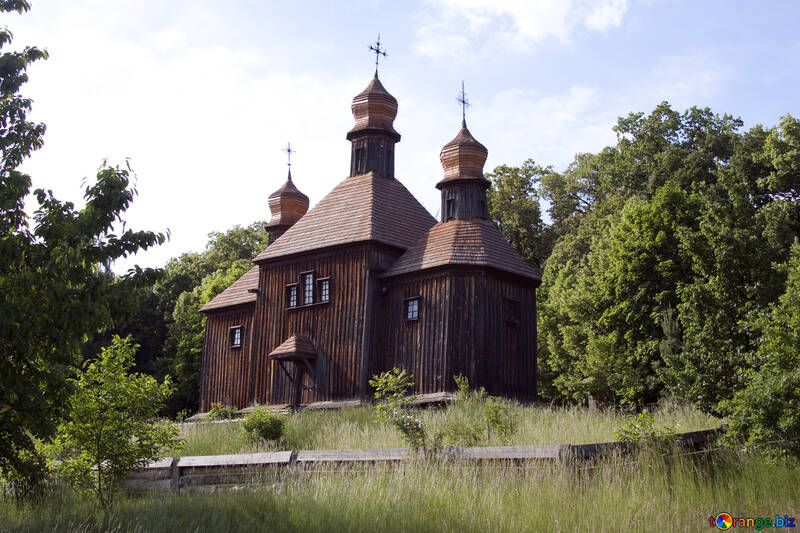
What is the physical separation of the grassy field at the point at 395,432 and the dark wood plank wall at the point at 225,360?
9021 mm

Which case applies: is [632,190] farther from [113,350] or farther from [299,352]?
[113,350]

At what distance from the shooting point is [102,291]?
10.1 metres

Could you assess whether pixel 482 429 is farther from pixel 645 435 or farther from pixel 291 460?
pixel 291 460

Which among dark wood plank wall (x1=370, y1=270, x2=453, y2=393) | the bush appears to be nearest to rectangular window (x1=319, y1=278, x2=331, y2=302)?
Answer: dark wood plank wall (x1=370, y1=270, x2=453, y2=393)

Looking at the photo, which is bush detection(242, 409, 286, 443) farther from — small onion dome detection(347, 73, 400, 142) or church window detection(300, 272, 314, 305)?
small onion dome detection(347, 73, 400, 142)

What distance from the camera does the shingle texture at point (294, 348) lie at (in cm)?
2697

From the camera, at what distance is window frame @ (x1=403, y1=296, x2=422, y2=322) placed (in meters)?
26.0


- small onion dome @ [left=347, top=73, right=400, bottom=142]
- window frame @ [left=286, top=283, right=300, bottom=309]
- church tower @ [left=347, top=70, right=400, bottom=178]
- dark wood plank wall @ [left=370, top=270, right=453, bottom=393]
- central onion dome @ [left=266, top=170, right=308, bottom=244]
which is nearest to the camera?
dark wood plank wall @ [left=370, top=270, right=453, bottom=393]

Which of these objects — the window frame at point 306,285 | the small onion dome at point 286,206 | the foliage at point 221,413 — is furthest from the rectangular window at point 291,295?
the small onion dome at point 286,206

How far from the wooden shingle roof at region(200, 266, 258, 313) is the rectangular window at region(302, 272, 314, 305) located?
3.92m

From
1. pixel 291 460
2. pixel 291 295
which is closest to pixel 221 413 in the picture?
pixel 291 295

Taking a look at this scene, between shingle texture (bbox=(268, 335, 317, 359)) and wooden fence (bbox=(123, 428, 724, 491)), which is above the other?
Result: shingle texture (bbox=(268, 335, 317, 359))

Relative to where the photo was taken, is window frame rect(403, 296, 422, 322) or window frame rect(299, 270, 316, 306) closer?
window frame rect(403, 296, 422, 322)

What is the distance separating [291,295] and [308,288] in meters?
0.75
